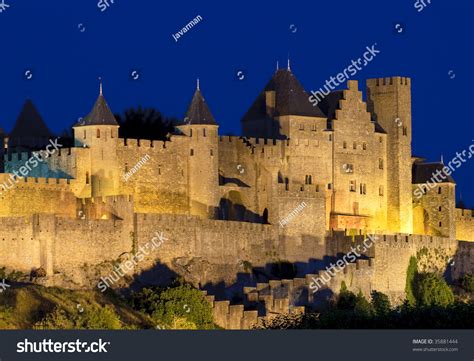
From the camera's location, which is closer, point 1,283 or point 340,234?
point 1,283

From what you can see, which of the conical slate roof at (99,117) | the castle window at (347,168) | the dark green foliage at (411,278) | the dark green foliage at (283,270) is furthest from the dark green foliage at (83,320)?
the castle window at (347,168)

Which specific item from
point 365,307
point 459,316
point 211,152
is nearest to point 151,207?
point 211,152

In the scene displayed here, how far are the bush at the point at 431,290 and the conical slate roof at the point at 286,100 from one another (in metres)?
9.22

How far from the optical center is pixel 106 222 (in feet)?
276

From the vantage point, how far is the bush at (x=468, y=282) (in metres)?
98.8

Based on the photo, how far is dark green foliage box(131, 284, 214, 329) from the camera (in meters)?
80.7

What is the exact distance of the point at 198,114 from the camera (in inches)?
3661

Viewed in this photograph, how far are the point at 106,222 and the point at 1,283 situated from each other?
7.26m

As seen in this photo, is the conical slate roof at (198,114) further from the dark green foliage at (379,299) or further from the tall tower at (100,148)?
the dark green foliage at (379,299)

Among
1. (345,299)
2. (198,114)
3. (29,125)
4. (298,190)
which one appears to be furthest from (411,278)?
(29,125)

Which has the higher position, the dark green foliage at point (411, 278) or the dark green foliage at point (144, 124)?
the dark green foliage at point (144, 124)

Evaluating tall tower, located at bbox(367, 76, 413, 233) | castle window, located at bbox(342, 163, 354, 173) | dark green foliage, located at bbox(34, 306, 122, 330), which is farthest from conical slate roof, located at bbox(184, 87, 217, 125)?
dark green foliage, located at bbox(34, 306, 122, 330)

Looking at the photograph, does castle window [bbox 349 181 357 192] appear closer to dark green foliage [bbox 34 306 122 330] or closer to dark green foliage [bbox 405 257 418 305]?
dark green foliage [bbox 405 257 418 305]

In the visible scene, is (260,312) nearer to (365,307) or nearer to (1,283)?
(365,307)
